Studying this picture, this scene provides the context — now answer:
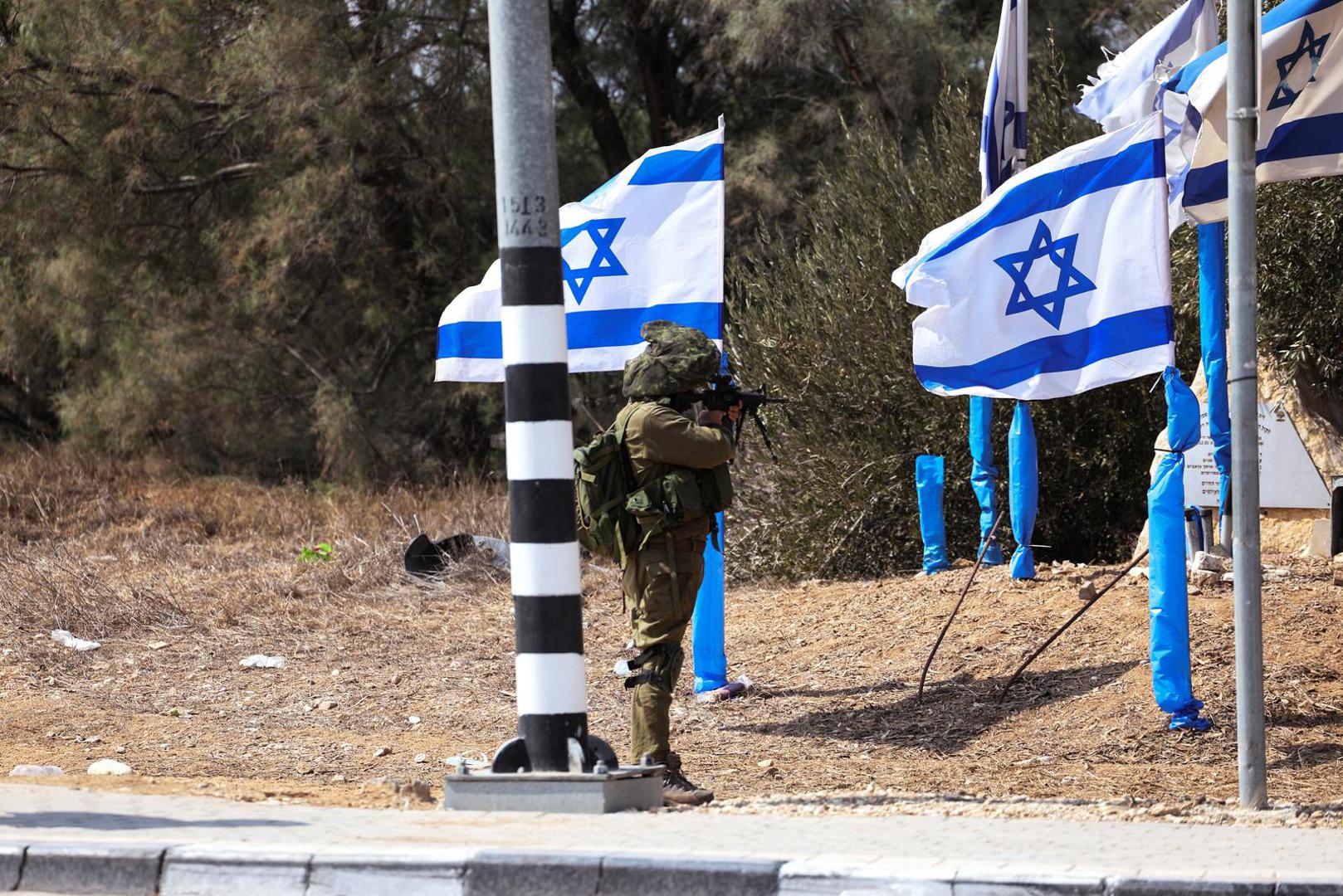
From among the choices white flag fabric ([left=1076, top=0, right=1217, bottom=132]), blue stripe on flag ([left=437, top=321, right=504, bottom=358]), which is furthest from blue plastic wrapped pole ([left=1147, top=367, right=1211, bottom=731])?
Result: blue stripe on flag ([left=437, top=321, right=504, bottom=358])

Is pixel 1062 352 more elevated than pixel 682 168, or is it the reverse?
pixel 682 168

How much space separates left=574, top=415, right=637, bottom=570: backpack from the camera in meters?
6.29

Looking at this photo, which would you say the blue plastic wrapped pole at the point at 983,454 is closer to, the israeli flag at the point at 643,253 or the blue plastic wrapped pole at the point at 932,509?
the blue plastic wrapped pole at the point at 932,509

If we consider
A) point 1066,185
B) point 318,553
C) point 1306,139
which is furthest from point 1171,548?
point 318,553

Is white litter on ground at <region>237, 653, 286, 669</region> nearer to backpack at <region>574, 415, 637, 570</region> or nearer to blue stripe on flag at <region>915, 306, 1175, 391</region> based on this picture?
backpack at <region>574, 415, 637, 570</region>

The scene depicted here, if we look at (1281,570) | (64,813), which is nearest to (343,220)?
(1281,570)

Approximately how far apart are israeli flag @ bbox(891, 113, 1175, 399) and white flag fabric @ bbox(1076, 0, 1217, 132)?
2.44 m

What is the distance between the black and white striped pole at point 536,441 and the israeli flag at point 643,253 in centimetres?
264

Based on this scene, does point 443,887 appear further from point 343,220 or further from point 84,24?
point 84,24

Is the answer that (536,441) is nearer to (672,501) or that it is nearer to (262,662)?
(672,501)

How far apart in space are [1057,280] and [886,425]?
18.3 feet

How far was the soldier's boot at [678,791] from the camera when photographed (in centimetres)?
564

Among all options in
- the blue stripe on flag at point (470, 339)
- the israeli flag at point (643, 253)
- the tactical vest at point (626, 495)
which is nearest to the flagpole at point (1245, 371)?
the tactical vest at point (626, 495)

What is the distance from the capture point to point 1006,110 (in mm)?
10570
